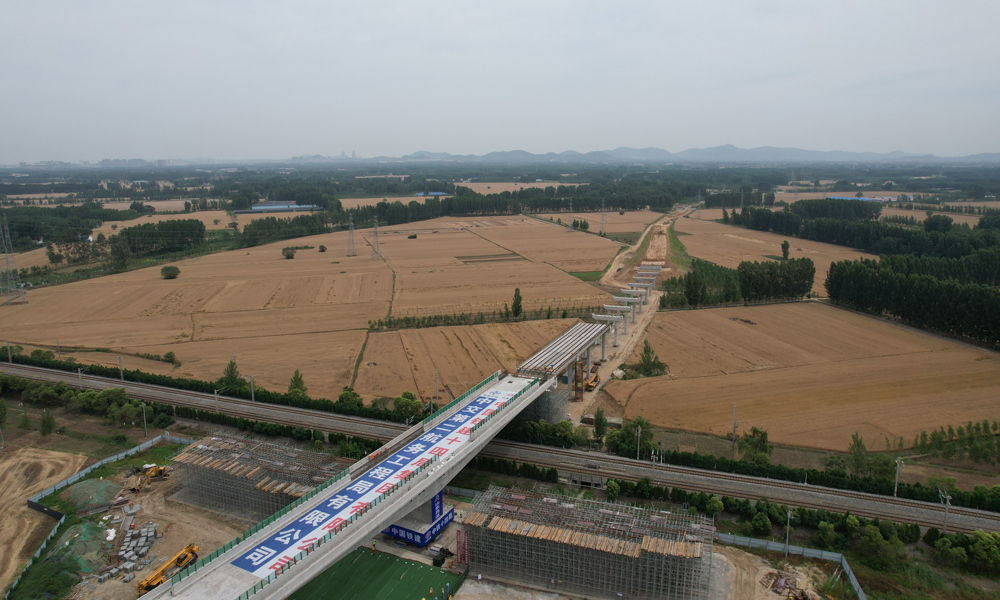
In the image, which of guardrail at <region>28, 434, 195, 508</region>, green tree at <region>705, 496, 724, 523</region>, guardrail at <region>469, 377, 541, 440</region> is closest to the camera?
green tree at <region>705, 496, 724, 523</region>

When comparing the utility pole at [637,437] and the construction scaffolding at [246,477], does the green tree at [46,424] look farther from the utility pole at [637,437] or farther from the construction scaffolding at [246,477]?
the utility pole at [637,437]

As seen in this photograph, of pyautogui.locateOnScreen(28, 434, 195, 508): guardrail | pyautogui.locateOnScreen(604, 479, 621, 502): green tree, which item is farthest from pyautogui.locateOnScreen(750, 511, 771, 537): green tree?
pyautogui.locateOnScreen(28, 434, 195, 508): guardrail

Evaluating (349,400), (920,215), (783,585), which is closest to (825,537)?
(783,585)

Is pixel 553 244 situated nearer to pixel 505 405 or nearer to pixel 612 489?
pixel 505 405

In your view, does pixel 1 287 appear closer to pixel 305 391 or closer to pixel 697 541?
pixel 305 391

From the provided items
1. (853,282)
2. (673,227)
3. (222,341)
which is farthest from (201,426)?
(673,227)

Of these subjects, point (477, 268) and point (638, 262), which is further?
point (638, 262)

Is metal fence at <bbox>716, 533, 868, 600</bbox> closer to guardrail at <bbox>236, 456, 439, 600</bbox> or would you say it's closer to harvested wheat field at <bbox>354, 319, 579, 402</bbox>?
guardrail at <bbox>236, 456, 439, 600</bbox>
